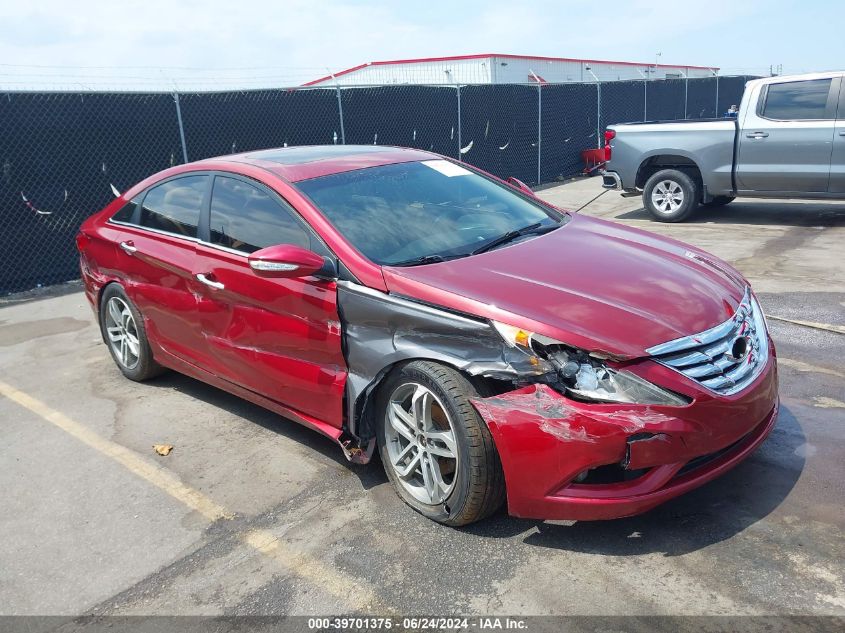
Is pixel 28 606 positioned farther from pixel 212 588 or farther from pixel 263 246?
pixel 263 246

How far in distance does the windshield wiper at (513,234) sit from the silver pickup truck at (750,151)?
6.89 meters

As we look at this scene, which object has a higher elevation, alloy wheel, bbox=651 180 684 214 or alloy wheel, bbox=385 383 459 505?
alloy wheel, bbox=385 383 459 505

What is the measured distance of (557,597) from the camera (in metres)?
2.84

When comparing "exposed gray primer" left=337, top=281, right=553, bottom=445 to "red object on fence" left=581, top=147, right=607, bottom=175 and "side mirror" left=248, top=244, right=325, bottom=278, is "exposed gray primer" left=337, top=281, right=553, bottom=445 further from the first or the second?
"red object on fence" left=581, top=147, right=607, bottom=175

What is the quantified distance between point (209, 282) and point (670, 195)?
8320 millimetres

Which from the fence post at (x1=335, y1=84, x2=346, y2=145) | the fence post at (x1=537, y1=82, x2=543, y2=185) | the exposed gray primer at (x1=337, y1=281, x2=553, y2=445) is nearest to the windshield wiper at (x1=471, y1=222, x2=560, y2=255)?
the exposed gray primer at (x1=337, y1=281, x2=553, y2=445)

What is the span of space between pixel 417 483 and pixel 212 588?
100cm

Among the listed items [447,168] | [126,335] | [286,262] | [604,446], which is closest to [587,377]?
[604,446]

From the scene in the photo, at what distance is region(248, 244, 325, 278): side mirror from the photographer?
11.6 ft

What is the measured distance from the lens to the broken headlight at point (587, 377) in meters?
2.88

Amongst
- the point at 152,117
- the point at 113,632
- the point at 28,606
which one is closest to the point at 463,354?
the point at 113,632

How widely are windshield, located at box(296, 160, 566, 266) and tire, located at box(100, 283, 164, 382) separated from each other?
1.90 m

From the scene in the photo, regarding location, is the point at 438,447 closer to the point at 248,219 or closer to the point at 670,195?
the point at 248,219

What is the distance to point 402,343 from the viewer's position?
11.0ft
